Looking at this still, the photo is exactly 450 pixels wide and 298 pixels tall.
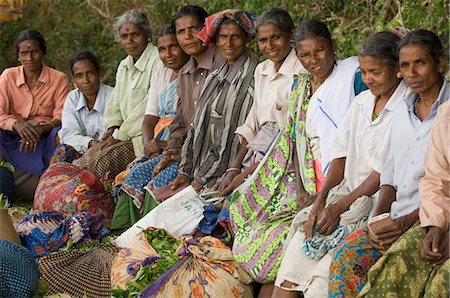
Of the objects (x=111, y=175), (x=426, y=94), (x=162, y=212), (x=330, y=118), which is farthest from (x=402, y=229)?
(x=111, y=175)

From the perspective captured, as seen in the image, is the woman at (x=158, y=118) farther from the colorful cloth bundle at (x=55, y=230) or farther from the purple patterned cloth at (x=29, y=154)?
the purple patterned cloth at (x=29, y=154)

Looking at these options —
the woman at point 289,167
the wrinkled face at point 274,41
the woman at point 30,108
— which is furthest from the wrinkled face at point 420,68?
the woman at point 30,108

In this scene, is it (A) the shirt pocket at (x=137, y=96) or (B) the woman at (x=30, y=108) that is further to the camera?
(B) the woman at (x=30, y=108)

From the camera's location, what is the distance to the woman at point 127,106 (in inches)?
306

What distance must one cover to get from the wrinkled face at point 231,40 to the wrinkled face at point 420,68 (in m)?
1.95

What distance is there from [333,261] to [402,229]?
0.37m

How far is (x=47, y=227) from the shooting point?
6824 millimetres

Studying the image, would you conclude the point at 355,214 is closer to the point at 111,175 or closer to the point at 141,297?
the point at 141,297

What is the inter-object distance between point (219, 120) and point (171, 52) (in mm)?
1028

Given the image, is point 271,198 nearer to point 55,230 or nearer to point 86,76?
point 55,230

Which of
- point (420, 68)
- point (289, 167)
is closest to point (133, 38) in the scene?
point (289, 167)

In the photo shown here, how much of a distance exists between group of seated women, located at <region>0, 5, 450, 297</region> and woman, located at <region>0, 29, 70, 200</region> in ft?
0.07

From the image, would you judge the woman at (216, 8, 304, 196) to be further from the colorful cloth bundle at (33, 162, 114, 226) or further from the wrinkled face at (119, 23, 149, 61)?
the wrinkled face at (119, 23, 149, 61)

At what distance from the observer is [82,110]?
8.45 meters
